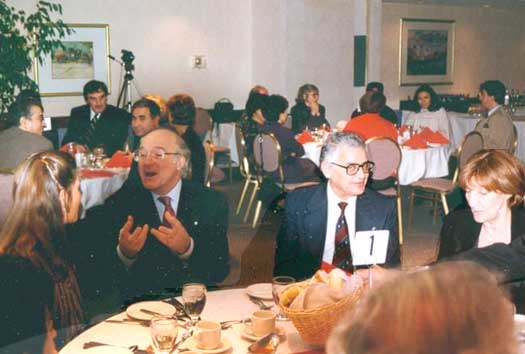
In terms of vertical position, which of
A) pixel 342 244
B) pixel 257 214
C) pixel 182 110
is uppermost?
pixel 182 110

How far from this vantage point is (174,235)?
3.74 meters

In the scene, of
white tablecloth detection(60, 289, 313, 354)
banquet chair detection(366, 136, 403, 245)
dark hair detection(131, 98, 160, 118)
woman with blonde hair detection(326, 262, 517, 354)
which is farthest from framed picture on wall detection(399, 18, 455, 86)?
woman with blonde hair detection(326, 262, 517, 354)

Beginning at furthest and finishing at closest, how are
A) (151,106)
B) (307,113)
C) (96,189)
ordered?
(307,113) → (151,106) → (96,189)

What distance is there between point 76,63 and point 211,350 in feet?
21.6

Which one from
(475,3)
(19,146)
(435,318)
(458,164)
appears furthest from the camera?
(475,3)

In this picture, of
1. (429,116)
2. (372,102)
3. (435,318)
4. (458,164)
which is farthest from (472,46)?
(435,318)

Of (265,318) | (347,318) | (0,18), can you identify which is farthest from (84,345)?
(0,18)

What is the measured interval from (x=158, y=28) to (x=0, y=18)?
3190 millimetres

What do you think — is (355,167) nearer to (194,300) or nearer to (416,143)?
(194,300)

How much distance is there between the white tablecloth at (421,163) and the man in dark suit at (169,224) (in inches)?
78.2

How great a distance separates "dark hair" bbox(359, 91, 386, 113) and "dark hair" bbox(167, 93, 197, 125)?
140cm

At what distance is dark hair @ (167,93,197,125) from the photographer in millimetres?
4852

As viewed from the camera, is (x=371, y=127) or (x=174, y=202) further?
(x=371, y=127)

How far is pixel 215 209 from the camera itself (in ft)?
11.9
